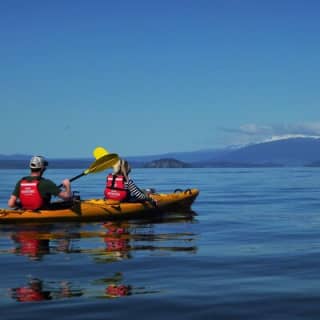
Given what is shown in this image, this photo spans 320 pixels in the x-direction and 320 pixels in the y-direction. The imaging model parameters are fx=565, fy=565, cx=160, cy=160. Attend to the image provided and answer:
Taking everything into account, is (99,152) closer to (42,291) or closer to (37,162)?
(37,162)

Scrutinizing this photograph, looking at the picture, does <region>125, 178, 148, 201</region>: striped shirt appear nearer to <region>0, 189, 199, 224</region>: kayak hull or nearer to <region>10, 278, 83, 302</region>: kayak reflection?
<region>0, 189, 199, 224</region>: kayak hull

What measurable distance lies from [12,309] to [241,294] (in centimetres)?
289

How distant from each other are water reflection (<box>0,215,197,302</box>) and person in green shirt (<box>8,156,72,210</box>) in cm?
71

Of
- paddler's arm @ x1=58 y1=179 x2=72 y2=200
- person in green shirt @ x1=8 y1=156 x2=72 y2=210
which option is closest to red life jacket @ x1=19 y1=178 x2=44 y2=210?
person in green shirt @ x1=8 y1=156 x2=72 y2=210

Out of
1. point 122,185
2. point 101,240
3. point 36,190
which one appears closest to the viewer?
point 101,240

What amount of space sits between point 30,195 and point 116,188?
3.90 metres

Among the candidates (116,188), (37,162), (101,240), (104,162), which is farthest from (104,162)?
(101,240)

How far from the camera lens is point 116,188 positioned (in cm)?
1858

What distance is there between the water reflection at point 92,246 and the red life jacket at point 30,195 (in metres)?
0.65

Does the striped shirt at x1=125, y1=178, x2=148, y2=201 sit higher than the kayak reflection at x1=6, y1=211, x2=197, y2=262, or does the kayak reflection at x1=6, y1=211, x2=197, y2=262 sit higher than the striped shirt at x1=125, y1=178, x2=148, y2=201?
the striped shirt at x1=125, y1=178, x2=148, y2=201

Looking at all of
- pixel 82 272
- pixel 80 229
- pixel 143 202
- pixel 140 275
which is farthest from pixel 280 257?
pixel 143 202

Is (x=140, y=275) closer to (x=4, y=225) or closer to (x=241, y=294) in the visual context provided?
(x=241, y=294)

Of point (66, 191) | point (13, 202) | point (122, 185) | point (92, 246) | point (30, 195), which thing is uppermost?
point (122, 185)

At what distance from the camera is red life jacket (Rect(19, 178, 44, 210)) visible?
14.9 metres
